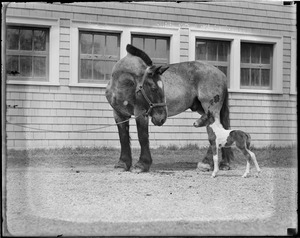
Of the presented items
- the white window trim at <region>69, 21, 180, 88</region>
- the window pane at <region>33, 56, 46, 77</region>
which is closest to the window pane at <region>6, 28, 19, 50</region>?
the window pane at <region>33, 56, 46, 77</region>

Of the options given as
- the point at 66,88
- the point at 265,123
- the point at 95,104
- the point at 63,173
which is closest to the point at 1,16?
the point at 66,88

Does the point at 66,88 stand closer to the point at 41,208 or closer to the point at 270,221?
the point at 41,208

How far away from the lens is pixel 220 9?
2.66m

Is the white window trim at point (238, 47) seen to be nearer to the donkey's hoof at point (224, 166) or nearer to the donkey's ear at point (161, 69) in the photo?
the donkey's ear at point (161, 69)

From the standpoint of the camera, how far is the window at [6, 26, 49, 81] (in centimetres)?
235

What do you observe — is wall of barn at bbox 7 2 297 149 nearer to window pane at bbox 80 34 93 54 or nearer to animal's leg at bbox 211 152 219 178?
window pane at bbox 80 34 93 54

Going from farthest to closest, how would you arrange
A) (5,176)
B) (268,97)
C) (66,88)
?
(268,97)
(66,88)
(5,176)

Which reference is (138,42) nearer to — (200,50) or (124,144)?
(200,50)

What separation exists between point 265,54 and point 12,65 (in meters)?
1.44

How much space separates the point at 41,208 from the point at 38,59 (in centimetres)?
78

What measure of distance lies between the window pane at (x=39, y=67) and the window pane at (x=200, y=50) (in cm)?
90

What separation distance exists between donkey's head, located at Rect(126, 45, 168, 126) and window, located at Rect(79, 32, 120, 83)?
0.31 meters

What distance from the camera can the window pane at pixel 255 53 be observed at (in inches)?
108

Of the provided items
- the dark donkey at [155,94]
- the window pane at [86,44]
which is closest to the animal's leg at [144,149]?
the dark donkey at [155,94]
